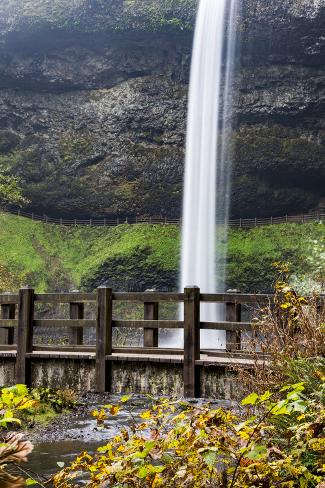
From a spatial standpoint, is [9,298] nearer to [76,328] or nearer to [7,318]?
[7,318]

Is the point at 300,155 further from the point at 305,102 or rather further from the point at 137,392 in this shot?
the point at 137,392

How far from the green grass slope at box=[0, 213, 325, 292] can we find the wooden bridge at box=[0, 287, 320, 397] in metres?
27.2

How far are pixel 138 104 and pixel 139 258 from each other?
12588 millimetres

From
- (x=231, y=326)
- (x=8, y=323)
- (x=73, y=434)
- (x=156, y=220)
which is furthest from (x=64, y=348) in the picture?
(x=156, y=220)

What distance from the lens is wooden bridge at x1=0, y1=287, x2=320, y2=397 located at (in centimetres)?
967

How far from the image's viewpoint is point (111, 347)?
10680mm

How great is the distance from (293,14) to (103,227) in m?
20.8

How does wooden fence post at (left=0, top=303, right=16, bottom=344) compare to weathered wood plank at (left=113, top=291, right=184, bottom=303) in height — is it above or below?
below

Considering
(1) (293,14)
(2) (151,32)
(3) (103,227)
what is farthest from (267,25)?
(3) (103,227)

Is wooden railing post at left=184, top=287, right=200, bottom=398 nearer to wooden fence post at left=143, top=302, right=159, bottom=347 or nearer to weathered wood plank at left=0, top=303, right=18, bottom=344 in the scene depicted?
wooden fence post at left=143, top=302, right=159, bottom=347

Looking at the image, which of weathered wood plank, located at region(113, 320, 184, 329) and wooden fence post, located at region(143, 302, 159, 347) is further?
wooden fence post, located at region(143, 302, 159, 347)

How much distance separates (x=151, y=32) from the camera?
45375 mm

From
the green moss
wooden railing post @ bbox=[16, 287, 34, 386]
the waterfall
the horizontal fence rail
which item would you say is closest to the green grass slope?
the horizontal fence rail

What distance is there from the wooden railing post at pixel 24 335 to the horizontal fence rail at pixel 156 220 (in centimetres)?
3197
